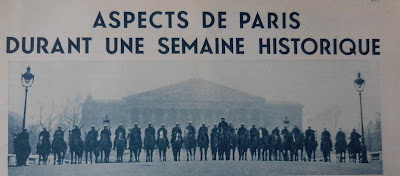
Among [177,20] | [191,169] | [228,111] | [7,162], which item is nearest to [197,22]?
[177,20]

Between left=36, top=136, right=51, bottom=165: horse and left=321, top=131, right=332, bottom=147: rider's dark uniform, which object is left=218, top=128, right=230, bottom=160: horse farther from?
left=36, top=136, right=51, bottom=165: horse

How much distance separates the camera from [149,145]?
457 cm

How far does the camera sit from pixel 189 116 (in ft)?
15.1

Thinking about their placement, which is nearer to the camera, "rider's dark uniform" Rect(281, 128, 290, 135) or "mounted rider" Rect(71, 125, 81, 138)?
"mounted rider" Rect(71, 125, 81, 138)

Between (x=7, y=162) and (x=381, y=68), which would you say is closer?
(x=7, y=162)

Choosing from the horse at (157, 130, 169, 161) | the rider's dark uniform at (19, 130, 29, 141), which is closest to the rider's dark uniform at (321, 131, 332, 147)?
the horse at (157, 130, 169, 161)

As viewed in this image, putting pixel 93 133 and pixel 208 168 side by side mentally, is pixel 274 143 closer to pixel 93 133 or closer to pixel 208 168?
pixel 208 168

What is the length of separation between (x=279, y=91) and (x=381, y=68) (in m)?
1.01

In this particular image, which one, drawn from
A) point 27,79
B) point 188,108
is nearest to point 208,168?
point 188,108

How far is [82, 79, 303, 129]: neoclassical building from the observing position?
4.55 meters

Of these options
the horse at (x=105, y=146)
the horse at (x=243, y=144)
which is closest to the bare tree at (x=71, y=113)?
the horse at (x=105, y=146)

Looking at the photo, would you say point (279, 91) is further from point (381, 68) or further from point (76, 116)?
point (76, 116)

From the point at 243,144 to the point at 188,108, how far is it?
0.61 m

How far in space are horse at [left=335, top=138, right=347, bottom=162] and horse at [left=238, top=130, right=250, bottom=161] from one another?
851mm
